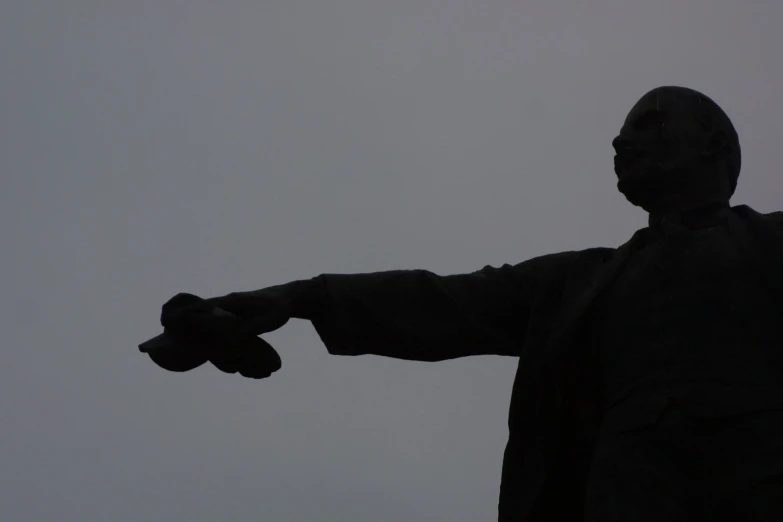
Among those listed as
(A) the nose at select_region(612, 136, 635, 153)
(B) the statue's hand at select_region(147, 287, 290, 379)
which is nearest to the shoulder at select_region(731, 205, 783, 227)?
(A) the nose at select_region(612, 136, 635, 153)

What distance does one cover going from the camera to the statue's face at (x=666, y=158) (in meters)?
7.99

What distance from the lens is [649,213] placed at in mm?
8172

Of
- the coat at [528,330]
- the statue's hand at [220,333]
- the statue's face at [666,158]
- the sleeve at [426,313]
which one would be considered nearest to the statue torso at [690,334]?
the coat at [528,330]

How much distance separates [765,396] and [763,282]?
70cm

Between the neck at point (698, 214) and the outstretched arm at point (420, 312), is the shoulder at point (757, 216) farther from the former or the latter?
the outstretched arm at point (420, 312)

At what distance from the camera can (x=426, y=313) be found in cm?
790

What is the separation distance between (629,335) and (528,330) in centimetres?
60

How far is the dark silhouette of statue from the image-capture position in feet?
22.7

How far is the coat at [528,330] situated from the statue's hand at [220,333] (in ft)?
1.50

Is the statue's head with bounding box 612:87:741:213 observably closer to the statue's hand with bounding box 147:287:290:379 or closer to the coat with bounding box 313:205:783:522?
the coat with bounding box 313:205:783:522

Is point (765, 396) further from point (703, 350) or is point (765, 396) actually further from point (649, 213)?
point (649, 213)

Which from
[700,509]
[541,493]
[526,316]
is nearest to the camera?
[700,509]

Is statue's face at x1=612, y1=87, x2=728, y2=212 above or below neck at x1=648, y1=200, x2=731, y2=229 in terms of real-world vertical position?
above

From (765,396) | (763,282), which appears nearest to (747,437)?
(765,396)
